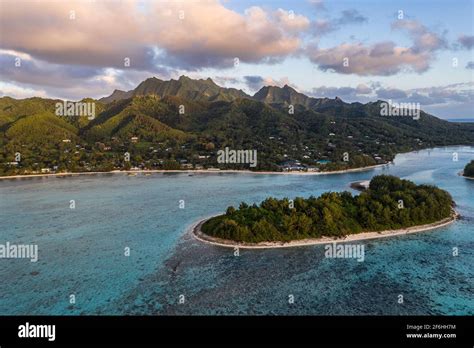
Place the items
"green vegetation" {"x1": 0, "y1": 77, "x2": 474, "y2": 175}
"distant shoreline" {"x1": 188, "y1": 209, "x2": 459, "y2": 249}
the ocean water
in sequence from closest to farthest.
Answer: the ocean water → "distant shoreline" {"x1": 188, "y1": 209, "x2": 459, "y2": 249} → "green vegetation" {"x1": 0, "y1": 77, "x2": 474, "y2": 175}

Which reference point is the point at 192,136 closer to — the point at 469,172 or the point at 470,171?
the point at 469,172

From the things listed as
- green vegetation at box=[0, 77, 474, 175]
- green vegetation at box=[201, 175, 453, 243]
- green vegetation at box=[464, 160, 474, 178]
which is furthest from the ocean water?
green vegetation at box=[0, 77, 474, 175]

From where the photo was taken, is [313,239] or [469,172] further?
[469,172]

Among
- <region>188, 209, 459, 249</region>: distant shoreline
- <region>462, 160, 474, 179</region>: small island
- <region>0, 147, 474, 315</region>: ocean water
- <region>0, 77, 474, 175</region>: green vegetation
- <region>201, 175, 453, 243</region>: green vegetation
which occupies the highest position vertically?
<region>0, 77, 474, 175</region>: green vegetation

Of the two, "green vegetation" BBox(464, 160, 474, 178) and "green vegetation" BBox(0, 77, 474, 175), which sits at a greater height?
"green vegetation" BBox(0, 77, 474, 175)

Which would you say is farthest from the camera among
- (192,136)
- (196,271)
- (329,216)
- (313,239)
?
(192,136)

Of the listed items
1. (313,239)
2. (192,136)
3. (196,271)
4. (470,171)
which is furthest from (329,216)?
(192,136)

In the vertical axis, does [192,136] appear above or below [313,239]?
above

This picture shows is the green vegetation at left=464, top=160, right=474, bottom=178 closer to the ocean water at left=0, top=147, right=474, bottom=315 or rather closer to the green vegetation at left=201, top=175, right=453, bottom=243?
the ocean water at left=0, top=147, right=474, bottom=315
